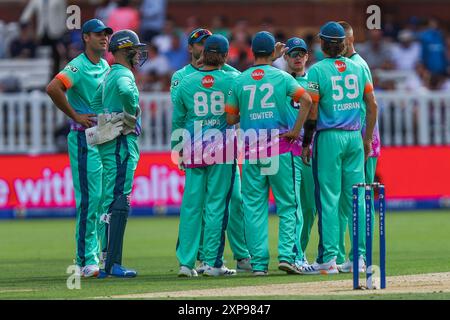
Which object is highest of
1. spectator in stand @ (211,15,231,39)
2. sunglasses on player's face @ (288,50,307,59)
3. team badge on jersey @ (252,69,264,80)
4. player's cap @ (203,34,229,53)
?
spectator in stand @ (211,15,231,39)

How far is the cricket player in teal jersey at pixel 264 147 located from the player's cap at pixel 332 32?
22.0 inches

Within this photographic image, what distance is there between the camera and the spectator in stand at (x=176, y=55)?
28875 mm

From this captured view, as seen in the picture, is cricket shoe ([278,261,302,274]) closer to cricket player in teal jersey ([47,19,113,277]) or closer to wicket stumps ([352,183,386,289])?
wicket stumps ([352,183,386,289])

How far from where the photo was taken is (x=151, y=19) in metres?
30.1

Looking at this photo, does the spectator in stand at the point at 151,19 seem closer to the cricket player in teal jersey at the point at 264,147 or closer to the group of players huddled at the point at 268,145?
the group of players huddled at the point at 268,145

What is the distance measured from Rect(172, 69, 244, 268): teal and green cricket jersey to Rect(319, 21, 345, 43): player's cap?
1.13m

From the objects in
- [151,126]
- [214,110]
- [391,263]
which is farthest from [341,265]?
[151,126]

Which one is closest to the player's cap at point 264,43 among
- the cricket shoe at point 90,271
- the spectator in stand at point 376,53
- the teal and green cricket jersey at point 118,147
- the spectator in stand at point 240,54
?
the teal and green cricket jersey at point 118,147

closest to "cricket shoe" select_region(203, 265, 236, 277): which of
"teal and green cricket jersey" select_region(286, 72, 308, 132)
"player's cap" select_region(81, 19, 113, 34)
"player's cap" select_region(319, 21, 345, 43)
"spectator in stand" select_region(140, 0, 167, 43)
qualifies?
"teal and green cricket jersey" select_region(286, 72, 308, 132)

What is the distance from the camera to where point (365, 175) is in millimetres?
15016

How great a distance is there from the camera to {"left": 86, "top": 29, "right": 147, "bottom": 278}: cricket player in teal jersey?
14070 millimetres

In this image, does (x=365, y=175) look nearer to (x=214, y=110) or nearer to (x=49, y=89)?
(x=214, y=110)

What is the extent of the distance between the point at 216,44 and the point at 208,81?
0.45 metres
